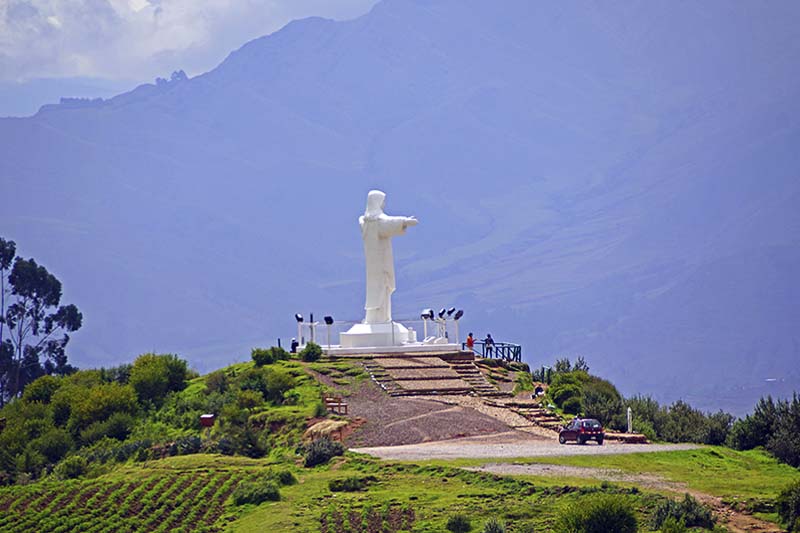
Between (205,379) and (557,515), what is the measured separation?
71.4ft

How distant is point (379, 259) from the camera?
151 ft

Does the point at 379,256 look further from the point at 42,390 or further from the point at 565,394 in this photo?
the point at 42,390

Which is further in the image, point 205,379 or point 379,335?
point 379,335

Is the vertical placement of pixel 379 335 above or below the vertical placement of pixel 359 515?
above

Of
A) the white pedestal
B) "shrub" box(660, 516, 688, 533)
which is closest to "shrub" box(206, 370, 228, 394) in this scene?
the white pedestal

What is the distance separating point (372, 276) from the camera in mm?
46062

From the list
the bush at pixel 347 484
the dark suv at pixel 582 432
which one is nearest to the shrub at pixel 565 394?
the dark suv at pixel 582 432

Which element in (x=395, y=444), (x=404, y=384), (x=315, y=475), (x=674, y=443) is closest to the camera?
(x=315, y=475)

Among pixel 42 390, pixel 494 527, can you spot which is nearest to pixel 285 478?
pixel 494 527

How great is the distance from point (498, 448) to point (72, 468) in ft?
35.5

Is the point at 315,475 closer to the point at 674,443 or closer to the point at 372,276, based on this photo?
the point at 674,443

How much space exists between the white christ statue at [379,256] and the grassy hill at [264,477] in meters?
6.15

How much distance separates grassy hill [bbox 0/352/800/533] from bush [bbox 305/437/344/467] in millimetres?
151

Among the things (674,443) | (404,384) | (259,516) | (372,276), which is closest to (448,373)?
(404,384)
